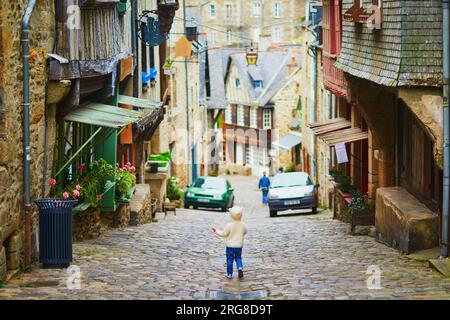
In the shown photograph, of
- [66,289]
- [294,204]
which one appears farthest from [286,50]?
[66,289]

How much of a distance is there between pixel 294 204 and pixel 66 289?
18.2m

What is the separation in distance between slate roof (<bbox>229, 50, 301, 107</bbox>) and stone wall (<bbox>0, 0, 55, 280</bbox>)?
169ft

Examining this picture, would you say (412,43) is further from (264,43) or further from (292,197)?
(264,43)

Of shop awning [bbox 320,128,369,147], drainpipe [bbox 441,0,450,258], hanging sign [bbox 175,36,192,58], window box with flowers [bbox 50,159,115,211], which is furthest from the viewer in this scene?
hanging sign [bbox 175,36,192,58]

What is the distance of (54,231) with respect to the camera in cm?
1345

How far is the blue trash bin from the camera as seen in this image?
13352 mm

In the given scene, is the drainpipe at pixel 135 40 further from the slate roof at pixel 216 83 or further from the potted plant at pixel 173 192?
the slate roof at pixel 216 83

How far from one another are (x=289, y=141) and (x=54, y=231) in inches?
1843

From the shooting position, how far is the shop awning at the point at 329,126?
23.6m

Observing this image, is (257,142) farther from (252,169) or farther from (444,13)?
(444,13)

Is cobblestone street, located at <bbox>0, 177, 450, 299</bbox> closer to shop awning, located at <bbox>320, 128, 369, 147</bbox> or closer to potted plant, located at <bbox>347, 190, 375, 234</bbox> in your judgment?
potted plant, located at <bbox>347, 190, 375, 234</bbox>

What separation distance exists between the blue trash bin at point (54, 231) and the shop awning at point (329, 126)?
1025 cm

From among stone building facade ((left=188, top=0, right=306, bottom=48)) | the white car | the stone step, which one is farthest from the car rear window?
stone building facade ((left=188, top=0, right=306, bottom=48))

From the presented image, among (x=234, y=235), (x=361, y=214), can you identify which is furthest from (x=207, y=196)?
(x=234, y=235)
